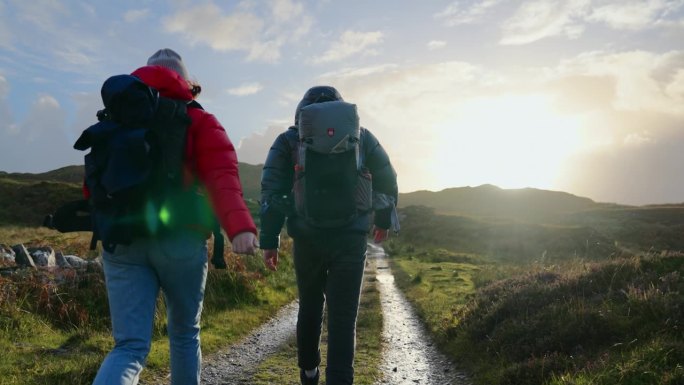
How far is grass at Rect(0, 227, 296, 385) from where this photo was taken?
6.23 meters

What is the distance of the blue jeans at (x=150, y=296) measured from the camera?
294 centimetres

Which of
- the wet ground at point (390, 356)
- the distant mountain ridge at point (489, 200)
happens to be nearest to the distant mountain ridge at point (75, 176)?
the distant mountain ridge at point (489, 200)

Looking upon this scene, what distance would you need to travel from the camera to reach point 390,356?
8.80 metres

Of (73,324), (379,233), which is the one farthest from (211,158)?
(73,324)

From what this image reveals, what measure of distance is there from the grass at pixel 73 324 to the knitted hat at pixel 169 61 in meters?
4.34

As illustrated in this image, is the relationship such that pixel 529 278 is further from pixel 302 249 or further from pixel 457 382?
pixel 302 249

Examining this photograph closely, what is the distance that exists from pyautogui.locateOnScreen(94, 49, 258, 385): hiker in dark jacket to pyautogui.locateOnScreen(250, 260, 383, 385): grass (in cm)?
409

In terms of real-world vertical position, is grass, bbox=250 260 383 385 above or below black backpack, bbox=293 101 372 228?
below

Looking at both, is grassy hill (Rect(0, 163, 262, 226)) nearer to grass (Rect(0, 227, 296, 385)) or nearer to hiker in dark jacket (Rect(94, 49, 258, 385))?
grass (Rect(0, 227, 296, 385))

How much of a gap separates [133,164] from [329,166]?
186 cm

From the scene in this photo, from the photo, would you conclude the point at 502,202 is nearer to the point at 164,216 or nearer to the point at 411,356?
the point at 411,356

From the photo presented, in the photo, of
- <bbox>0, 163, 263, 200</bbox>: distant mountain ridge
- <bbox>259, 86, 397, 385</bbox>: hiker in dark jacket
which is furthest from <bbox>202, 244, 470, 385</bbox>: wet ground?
<bbox>0, 163, 263, 200</bbox>: distant mountain ridge

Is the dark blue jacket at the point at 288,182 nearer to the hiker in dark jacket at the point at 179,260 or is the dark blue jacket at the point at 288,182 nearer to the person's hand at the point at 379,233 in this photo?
the person's hand at the point at 379,233

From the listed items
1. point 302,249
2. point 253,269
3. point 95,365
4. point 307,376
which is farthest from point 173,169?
point 253,269
